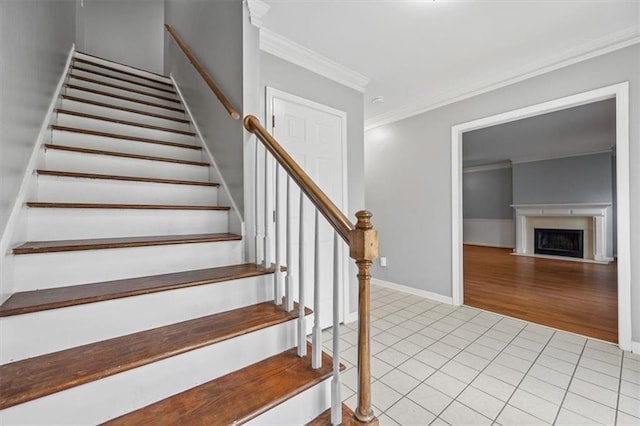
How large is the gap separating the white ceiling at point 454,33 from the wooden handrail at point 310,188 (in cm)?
112

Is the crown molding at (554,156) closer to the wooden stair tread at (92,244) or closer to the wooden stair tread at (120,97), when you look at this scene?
the wooden stair tread at (120,97)

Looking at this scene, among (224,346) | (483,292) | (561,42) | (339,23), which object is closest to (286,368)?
(224,346)

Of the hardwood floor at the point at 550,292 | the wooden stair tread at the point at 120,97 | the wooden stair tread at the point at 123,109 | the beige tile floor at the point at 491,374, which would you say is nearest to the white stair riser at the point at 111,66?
the wooden stair tread at the point at 120,97

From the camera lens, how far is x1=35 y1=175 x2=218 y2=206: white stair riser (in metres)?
1.56

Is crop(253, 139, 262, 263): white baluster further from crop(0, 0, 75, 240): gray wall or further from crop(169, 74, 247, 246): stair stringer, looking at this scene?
crop(0, 0, 75, 240): gray wall

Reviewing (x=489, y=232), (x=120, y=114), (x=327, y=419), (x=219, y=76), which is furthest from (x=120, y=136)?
(x=489, y=232)

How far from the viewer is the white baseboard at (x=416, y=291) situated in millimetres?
3489

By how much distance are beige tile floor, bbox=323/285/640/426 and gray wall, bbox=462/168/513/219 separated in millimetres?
6363

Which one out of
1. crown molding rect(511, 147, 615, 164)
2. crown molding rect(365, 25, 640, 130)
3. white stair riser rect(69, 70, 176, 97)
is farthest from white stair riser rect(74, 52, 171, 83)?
crown molding rect(511, 147, 615, 164)

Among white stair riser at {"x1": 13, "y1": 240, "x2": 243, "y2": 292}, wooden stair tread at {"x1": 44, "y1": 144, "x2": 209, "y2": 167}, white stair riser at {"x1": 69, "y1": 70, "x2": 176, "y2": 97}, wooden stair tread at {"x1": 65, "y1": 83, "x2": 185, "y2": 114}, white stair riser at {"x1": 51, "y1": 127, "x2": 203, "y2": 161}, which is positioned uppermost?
white stair riser at {"x1": 69, "y1": 70, "x2": 176, "y2": 97}

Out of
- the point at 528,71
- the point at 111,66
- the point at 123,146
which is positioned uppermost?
the point at 111,66

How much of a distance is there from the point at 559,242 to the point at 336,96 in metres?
7.00

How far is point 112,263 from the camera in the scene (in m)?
1.37

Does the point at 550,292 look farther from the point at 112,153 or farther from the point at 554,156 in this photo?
the point at 112,153
